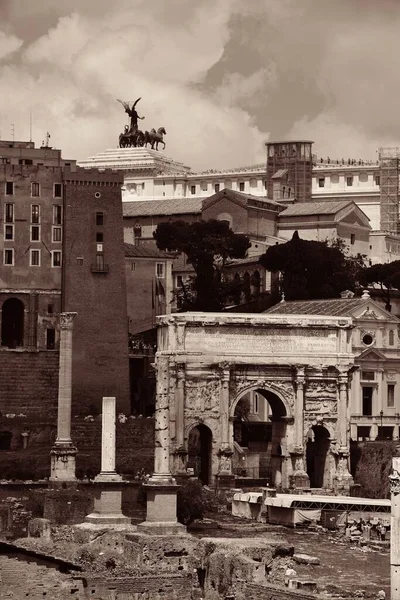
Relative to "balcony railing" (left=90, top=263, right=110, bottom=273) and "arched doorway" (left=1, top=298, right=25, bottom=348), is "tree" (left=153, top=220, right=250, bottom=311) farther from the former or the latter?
"arched doorway" (left=1, top=298, right=25, bottom=348)

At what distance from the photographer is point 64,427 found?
87.9 metres

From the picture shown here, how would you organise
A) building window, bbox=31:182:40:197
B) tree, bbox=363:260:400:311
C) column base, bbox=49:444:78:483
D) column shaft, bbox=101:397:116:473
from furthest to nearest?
1. tree, bbox=363:260:400:311
2. building window, bbox=31:182:40:197
3. column base, bbox=49:444:78:483
4. column shaft, bbox=101:397:116:473

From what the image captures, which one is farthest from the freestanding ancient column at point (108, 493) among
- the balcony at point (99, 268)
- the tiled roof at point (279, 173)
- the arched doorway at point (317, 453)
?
the tiled roof at point (279, 173)

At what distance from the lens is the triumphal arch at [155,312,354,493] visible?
93500 mm

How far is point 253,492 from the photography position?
288 ft

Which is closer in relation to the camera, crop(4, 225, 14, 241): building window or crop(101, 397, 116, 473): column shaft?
crop(101, 397, 116, 473): column shaft

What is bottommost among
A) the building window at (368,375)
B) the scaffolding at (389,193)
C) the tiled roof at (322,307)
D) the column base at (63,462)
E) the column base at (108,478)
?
the column base at (108,478)

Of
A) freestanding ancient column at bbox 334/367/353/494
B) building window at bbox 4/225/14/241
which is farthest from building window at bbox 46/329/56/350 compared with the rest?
freestanding ancient column at bbox 334/367/353/494

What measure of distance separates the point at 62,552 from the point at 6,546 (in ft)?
5.49

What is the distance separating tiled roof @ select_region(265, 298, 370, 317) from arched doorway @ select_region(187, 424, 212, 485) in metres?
10.1

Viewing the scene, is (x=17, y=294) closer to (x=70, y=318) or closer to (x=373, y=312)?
(x=373, y=312)

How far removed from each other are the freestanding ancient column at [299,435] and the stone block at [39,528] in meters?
22.5

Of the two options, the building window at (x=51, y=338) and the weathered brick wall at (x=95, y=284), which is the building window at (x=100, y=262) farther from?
the building window at (x=51, y=338)

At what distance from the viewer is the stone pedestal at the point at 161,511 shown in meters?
66.6
